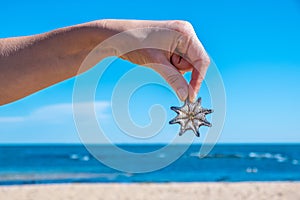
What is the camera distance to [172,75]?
3.58 feet

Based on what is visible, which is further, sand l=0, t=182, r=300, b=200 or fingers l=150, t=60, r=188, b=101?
sand l=0, t=182, r=300, b=200

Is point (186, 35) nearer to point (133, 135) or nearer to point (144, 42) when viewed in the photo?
point (144, 42)

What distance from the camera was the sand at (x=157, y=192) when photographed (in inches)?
449

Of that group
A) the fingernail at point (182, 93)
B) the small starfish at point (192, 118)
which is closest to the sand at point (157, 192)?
the small starfish at point (192, 118)

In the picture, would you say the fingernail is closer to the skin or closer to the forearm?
the skin

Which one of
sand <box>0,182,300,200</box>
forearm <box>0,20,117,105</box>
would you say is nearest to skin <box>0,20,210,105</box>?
forearm <box>0,20,117,105</box>

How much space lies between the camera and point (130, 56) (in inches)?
44.3

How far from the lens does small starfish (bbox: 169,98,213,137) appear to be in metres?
1.20

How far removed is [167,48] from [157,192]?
38.8 ft

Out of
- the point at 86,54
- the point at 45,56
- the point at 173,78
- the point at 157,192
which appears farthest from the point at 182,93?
the point at 157,192

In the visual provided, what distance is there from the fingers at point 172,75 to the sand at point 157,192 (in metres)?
10.4

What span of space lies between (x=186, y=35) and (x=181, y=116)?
10.0 inches

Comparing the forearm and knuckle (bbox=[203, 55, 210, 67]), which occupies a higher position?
the forearm

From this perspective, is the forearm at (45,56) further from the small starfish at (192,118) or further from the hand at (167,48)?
the small starfish at (192,118)
